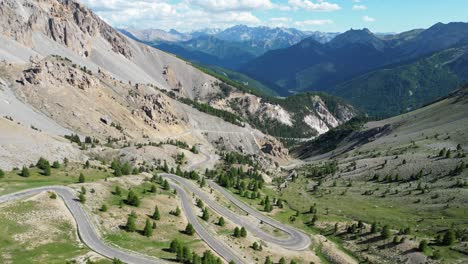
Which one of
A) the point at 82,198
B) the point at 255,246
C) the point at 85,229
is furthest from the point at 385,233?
the point at 82,198

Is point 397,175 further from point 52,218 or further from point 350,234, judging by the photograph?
point 52,218

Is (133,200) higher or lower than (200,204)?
higher

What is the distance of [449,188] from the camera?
122 m

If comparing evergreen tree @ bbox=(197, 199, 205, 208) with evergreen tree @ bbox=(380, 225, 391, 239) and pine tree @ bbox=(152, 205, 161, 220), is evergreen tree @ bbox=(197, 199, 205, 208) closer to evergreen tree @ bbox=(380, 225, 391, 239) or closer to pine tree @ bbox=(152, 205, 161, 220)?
pine tree @ bbox=(152, 205, 161, 220)

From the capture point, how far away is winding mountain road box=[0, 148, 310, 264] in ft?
226

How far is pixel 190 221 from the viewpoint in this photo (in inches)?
3698

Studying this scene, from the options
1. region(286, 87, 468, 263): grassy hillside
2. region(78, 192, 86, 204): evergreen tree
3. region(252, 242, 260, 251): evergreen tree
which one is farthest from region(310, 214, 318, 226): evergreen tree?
region(78, 192, 86, 204): evergreen tree

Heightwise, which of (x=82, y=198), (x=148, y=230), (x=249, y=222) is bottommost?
(x=249, y=222)

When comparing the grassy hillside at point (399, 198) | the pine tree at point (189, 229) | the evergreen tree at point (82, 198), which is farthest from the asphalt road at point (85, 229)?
the grassy hillside at point (399, 198)

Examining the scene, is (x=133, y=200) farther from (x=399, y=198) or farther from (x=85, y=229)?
(x=399, y=198)

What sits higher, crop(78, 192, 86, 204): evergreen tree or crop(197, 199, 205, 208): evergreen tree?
crop(78, 192, 86, 204): evergreen tree

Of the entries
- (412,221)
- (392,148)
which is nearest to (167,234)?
(412,221)

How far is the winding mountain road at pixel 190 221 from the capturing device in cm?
6888

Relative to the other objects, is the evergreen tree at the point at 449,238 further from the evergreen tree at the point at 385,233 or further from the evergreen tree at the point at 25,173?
the evergreen tree at the point at 25,173
